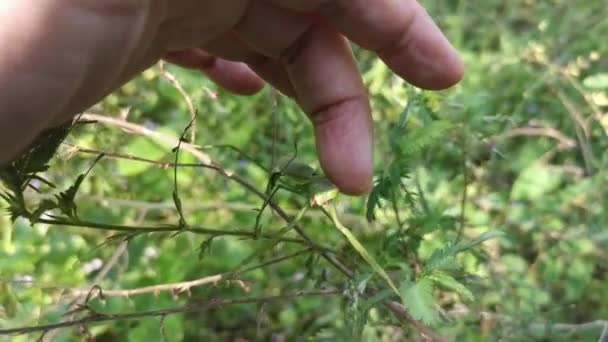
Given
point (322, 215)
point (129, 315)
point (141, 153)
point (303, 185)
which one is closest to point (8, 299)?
point (141, 153)

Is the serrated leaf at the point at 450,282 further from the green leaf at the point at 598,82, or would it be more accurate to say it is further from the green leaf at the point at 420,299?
the green leaf at the point at 598,82

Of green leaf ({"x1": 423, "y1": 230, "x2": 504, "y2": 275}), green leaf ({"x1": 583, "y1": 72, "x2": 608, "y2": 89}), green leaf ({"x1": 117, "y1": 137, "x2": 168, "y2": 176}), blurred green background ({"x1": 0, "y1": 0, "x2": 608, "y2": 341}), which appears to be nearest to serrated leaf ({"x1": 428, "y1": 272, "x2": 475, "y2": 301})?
green leaf ({"x1": 423, "y1": 230, "x2": 504, "y2": 275})

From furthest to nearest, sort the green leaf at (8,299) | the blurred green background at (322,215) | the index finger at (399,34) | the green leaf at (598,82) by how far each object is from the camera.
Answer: the green leaf at (598,82)
the green leaf at (8,299)
the blurred green background at (322,215)
the index finger at (399,34)

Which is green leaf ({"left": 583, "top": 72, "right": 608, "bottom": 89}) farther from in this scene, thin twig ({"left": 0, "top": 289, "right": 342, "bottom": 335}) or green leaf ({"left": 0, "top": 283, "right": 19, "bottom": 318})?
green leaf ({"left": 0, "top": 283, "right": 19, "bottom": 318})

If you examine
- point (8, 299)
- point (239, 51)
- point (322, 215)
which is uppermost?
point (239, 51)

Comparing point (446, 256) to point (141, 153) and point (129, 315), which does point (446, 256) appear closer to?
point (129, 315)

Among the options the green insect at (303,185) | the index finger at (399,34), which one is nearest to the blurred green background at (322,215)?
the index finger at (399,34)
